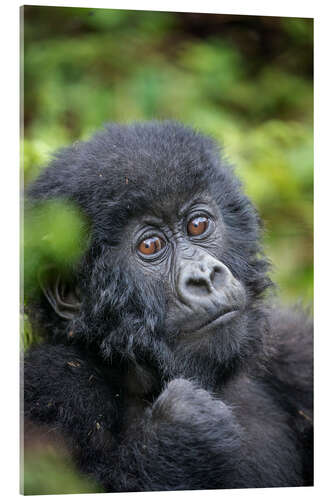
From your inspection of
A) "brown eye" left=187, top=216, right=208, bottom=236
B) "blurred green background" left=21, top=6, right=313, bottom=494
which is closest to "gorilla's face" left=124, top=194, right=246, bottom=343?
"brown eye" left=187, top=216, right=208, bottom=236

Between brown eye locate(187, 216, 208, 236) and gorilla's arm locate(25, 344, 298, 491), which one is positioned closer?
gorilla's arm locate(25, 344, 298, 491)

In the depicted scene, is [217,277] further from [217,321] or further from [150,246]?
[150,246]

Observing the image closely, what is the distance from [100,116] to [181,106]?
70cm

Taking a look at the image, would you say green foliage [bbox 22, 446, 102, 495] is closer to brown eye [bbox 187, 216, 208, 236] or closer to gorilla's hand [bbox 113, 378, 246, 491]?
gorilla's hand [bbox 113, 378, 246, 491]

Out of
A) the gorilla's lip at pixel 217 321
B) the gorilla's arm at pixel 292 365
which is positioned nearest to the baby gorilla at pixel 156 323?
the gorilla's lip at pixel 217 321

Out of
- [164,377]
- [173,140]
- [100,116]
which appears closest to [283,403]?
[164,377]

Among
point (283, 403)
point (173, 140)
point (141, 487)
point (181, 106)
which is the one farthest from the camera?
point (181, 106)

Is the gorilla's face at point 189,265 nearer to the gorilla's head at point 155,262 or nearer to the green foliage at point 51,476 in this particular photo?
the gorilla's head at point 155,262

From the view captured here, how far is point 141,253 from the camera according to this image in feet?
12.5

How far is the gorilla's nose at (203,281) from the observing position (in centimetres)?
360

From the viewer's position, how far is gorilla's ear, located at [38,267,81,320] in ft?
12.7

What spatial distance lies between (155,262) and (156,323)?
12.5 inches

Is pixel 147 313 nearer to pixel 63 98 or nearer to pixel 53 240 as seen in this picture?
pixel 53 240

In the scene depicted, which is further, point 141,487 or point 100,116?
point 100,116
